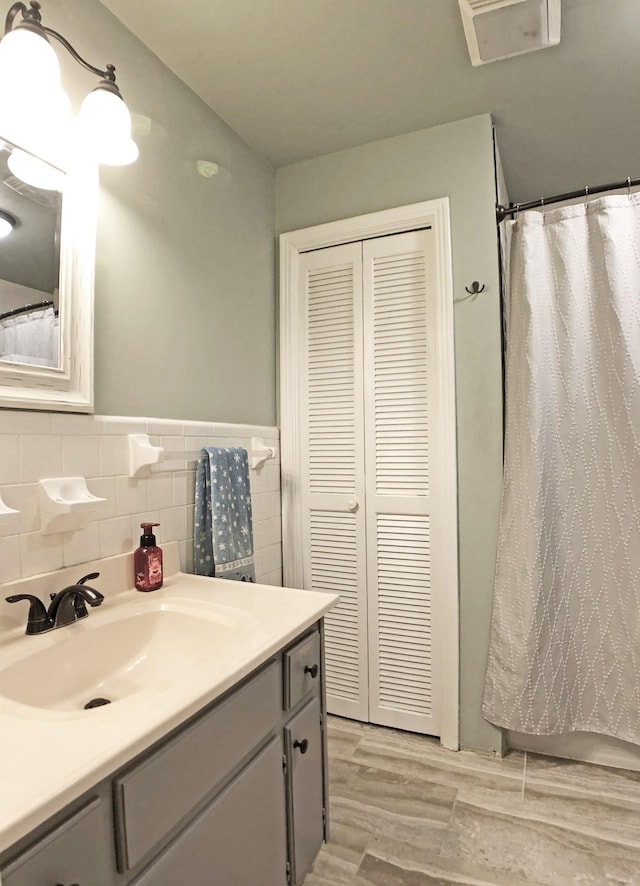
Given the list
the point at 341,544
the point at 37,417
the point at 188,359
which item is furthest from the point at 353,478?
the point at 37,417

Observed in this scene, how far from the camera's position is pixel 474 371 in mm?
1927

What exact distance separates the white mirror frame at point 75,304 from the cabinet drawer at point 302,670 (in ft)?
2.62

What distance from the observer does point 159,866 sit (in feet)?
2.58

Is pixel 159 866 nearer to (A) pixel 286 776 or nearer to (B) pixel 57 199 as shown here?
(A) pixel 286 776

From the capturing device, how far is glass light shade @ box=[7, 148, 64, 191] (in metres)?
1.14

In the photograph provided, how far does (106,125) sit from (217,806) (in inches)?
59.4

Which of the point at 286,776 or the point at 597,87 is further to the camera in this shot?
the point at 597,87

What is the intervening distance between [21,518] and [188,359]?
2.50 feet

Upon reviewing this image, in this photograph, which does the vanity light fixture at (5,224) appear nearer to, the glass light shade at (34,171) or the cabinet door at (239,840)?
the glass light shade at (34,171)

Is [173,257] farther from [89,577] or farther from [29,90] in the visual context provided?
[89,577]

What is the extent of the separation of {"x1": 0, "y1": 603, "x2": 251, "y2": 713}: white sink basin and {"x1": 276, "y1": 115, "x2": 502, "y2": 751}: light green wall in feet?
3.55

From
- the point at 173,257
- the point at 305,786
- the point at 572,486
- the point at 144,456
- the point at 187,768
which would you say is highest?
the point at 173,257

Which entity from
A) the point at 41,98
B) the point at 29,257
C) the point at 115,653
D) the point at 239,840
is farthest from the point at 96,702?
the point at 41,98

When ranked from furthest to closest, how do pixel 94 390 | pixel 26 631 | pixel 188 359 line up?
pixel 188 359
pixel 94 390
pixel 26 631
